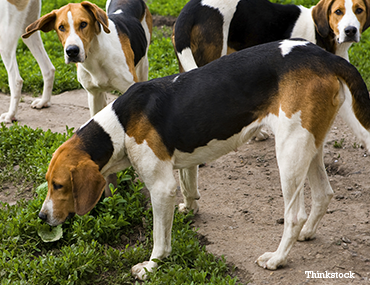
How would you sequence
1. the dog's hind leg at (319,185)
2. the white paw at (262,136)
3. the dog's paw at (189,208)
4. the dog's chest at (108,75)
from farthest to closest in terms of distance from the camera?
the white paw at (262,136) → the dog's chest at (108,75) → the dog's paw at (189,208) → the dog's hind leg at (319,185)

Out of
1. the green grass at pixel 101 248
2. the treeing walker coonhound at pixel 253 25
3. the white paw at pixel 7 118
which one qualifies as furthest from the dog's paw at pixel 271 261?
the white paw at pixel 7 118

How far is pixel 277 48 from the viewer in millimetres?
3057

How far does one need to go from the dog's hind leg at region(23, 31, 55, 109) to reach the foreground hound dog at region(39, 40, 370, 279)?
3381mm

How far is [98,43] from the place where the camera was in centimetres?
454

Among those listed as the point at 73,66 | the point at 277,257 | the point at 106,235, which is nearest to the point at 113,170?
the point at 106,235

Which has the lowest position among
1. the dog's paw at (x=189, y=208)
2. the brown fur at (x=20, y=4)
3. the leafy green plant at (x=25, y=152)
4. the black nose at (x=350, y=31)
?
the leafy green plant at (x=25, y=152)

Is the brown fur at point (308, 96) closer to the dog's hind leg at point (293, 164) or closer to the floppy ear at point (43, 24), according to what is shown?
the dog's hind leg at point (293, 164)

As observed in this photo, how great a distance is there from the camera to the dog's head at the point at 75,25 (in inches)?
167

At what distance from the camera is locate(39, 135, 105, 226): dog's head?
3004mm

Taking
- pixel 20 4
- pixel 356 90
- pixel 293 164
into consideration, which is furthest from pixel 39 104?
pixel 356 90

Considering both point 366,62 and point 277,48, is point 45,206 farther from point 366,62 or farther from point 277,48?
point 366,62

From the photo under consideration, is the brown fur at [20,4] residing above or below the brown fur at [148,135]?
above

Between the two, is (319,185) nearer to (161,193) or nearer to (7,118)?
(161,193)

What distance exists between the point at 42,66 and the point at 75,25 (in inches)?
90.6
